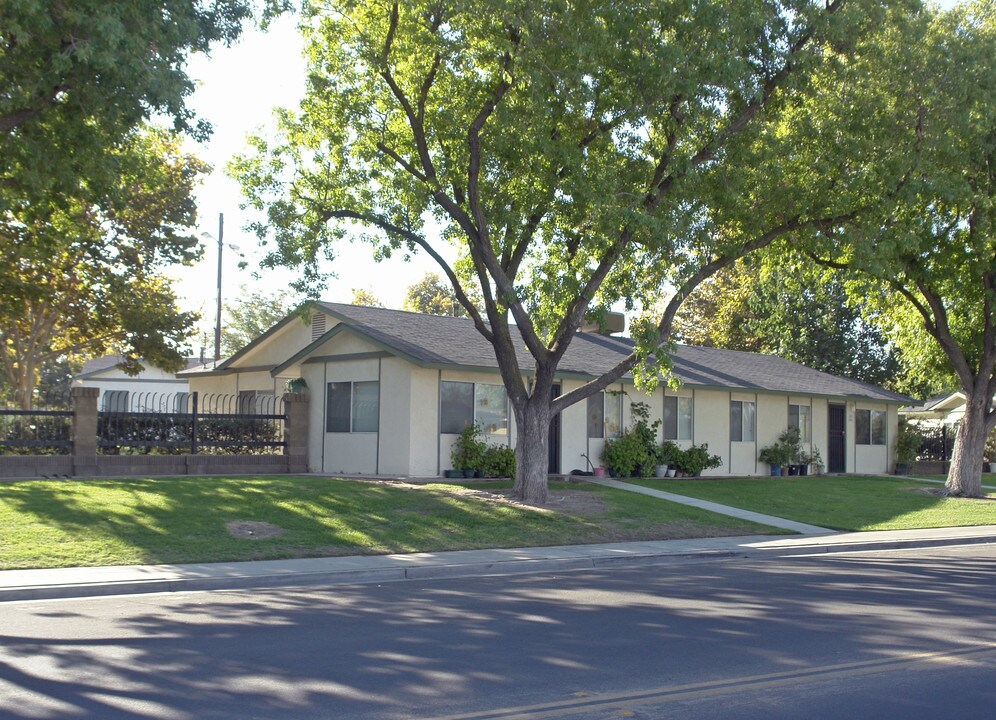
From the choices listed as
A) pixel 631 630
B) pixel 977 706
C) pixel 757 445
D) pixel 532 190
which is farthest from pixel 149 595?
pixel 757 445

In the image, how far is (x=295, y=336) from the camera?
30.8 metres

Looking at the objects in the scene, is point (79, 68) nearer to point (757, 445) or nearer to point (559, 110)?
point (559, 110)

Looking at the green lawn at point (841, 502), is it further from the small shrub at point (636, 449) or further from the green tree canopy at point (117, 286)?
the green tree canopy at point (117, 286)

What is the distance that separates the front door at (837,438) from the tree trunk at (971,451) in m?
6.61

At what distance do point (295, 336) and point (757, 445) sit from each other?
1491 cm

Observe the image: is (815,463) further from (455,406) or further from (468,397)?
(455,406)

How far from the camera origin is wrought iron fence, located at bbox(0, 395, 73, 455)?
2159 cm

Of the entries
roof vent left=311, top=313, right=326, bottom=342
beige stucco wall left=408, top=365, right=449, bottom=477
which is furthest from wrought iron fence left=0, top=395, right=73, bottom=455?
roof vent left=311, top=313, right=326, bottom=342

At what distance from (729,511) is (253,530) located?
34.9 ft

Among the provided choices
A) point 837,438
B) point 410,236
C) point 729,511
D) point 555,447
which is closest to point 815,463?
point 837,438

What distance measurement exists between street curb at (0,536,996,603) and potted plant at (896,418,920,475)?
18.3 meters

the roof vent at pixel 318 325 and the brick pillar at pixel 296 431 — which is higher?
the roof vent at pixel 318 325

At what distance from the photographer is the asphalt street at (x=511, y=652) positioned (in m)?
6.88

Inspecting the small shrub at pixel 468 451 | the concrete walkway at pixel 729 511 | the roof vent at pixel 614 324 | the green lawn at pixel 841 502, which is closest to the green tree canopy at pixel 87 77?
the small shrub at pixel 468 451
